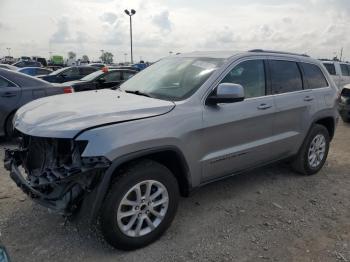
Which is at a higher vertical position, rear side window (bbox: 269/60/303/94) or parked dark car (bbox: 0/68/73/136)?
rear side window (bbox: 269/60/303/94)

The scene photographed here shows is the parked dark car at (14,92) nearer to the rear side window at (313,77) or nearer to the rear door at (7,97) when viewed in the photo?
the rear door at (7,97)

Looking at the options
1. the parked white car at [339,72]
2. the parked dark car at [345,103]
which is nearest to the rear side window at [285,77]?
the parked dark car at [345,103]

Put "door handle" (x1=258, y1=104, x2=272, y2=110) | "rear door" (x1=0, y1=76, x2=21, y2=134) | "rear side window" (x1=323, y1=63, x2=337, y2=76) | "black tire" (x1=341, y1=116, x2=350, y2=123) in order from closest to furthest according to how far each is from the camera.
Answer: "door handle" (x1=258, y1=104, x2=272, y2=110), "rear door" (x1=0, y1=76, x2=21, y2=134), "black tire" (x1=341, y1=116, x2=350, y2=123), "rear side window" (x1=323, y1=63, x2=337, y2=76)

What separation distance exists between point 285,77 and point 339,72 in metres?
10.8

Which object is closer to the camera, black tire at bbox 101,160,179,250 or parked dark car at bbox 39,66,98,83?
black tire at bbox 101,160,179,250

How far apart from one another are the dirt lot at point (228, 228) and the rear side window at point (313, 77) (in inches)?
55.7

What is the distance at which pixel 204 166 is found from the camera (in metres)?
3.78

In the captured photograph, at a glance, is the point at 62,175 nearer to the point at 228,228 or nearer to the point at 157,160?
the point at 157,160

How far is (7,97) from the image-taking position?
6887 mm

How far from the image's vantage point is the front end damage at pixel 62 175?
293 centimetres

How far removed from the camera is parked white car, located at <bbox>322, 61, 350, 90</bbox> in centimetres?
1420

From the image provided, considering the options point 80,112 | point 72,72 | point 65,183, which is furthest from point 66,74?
point 65,183

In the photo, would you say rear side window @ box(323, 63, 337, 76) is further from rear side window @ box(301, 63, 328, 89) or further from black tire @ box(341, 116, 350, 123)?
rear side window @ box(301, 63, 328, 89)

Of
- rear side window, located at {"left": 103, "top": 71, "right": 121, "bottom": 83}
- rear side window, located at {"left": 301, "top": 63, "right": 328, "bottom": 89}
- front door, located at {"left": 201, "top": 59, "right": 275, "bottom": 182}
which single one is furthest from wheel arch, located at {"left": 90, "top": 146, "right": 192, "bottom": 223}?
rear side window, located at {"left": 103, "top": 71, "right": 121, "bottom": 83}
